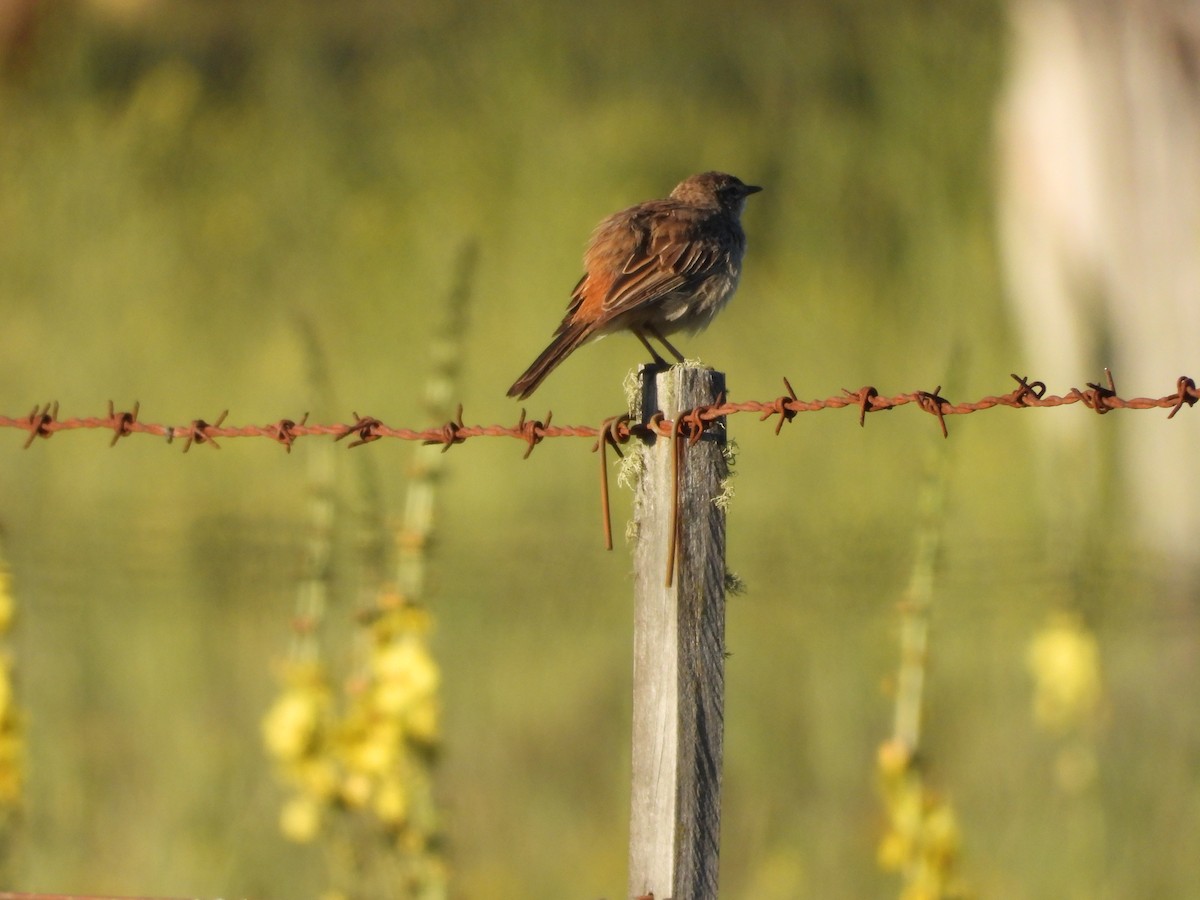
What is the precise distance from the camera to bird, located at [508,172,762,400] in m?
5.66

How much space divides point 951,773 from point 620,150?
264 inches

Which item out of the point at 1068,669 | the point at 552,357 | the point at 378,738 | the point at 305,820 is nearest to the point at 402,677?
the point at 378,738

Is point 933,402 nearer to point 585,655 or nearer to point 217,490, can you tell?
point 585,655

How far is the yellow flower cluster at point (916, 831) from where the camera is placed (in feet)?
15.4

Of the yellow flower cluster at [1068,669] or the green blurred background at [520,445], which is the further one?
the green blurred background at [520,445]

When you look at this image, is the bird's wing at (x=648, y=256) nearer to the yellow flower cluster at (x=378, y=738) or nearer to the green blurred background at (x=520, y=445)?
the green blurred background at (x=520, y=445)

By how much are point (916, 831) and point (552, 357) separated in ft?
5.48

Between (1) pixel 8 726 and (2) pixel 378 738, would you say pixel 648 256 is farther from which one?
(1) pixel 8 726

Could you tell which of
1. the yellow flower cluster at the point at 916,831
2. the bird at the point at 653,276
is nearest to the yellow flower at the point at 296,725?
the bird at the point at 653,276

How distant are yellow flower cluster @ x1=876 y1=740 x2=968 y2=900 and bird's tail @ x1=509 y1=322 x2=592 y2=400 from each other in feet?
4.46

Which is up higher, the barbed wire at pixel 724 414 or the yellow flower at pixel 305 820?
the barbed wire at pixel 724 414

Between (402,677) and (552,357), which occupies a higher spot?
(552,357)

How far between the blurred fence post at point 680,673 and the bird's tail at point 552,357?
1.52 m

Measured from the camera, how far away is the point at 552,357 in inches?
205
